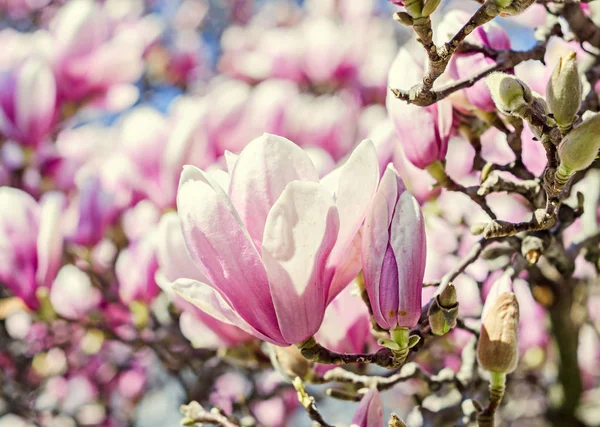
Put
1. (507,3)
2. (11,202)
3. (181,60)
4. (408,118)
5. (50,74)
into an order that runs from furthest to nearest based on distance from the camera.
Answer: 1. (181,60)
2. (50,74)
3. (11,202)
4. (408,118)
5. (507,3)

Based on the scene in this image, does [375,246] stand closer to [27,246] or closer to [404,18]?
[404,18]

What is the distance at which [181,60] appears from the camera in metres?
3.04

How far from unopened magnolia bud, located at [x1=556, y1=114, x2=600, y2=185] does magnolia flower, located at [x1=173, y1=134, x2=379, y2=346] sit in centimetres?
14

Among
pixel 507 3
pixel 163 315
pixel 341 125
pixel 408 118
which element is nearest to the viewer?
pixel 507 3

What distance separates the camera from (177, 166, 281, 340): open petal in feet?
1.75

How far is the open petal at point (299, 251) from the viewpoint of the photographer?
520 millimetres

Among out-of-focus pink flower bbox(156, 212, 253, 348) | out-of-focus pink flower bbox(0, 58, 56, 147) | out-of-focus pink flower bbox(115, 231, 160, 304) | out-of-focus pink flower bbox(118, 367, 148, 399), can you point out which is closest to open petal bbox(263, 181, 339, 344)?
out-of-focus pink flower bbox(156, 212, 253, 348)

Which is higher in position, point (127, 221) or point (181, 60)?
point (127, 221)

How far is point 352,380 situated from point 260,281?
8.2 inches

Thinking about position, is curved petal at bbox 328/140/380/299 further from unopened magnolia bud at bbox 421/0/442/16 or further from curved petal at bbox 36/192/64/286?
curved petal at bbox 36/192/64/286

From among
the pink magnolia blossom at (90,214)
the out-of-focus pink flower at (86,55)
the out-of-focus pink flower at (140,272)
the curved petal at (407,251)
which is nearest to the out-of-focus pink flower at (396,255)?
the curved petal at (407,251)

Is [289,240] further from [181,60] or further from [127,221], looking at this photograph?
[181,60]

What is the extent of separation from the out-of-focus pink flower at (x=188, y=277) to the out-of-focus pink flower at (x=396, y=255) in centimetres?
18

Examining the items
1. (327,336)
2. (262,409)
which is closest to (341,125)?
(262,409)
